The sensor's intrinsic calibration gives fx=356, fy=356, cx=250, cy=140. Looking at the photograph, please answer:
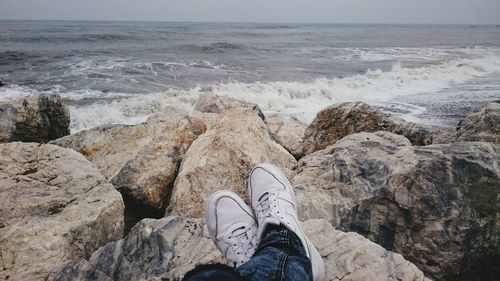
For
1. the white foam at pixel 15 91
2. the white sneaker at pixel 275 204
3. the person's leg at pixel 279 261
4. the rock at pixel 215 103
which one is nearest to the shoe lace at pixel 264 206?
the white sneaker at pixel 275 204

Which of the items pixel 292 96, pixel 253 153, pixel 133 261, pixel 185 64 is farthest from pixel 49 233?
pixel 185 64

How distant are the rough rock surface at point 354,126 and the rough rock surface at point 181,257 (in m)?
2.64

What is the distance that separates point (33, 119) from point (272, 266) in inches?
215

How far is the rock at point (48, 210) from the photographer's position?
2.12 metres

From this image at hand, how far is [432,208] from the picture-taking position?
2.49m

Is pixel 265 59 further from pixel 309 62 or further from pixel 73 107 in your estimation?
pixel 73 107

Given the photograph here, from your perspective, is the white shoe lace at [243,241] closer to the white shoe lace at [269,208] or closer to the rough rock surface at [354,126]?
the white shoe lace at [269,208]

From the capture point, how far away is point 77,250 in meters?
2.30

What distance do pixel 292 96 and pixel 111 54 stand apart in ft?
49.1

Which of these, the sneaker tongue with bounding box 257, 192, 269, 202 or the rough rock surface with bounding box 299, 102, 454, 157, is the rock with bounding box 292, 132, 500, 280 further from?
the rough rock surface with bounding box 299, 102, 454, 157

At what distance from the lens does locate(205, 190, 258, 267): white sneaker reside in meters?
2.06

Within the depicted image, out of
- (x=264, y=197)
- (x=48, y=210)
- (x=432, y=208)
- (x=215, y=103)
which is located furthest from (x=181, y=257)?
(x=215, y=103)

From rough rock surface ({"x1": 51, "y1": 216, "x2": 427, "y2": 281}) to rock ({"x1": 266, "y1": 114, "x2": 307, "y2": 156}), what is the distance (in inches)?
117

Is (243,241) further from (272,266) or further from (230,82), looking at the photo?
(230,82)
